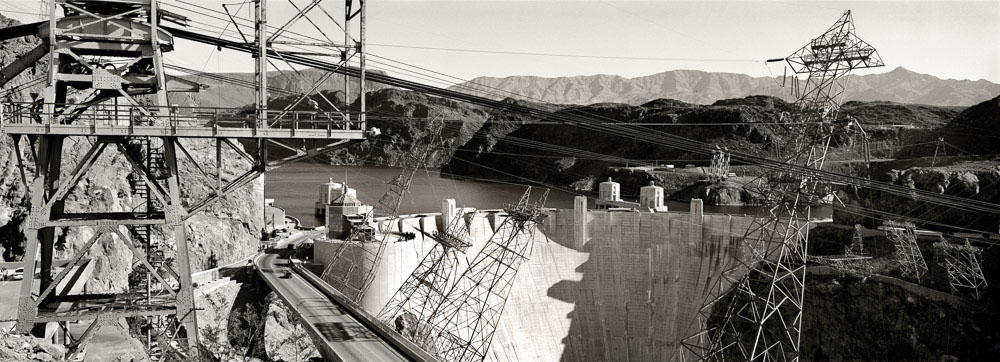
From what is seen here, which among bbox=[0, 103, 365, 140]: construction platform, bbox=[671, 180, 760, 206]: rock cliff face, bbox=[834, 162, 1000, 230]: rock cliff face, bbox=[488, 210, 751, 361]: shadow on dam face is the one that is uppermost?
bbox=[0, 103, 365, 140]: construction platform

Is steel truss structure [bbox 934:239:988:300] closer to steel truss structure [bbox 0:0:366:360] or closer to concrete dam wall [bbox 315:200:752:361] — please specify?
concrete dam wall [bbox 315:200:752:361]

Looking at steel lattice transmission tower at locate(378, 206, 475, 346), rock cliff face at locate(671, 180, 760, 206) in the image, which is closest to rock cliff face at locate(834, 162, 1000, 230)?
steel lattice transmission tower at locate(378, 206, 475, 346)

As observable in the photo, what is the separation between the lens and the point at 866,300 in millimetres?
50375

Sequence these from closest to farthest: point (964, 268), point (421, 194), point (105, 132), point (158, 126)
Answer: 1. point (105, 132)
2. point (158, 126)
3. point (964, 268)
4. point (421, 194)

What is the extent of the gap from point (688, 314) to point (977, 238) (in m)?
20.1

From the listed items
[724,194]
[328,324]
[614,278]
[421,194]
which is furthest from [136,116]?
[421,194]

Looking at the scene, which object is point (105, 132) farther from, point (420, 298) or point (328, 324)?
point (420, 298)

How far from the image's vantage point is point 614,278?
2400 inches

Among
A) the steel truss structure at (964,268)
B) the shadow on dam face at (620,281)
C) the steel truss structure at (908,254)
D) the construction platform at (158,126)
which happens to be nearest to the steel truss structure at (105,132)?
the construction platform at (158,126)

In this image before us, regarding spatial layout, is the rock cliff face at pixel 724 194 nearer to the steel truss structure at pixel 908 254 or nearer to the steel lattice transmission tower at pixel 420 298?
the steel truss structure at pixel 908 254

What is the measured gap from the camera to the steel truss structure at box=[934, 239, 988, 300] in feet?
149

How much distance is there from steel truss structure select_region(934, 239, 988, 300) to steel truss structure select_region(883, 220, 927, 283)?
1372mm

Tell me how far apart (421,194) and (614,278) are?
3104 inches

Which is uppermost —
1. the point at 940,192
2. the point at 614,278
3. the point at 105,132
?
the point at 105,132
